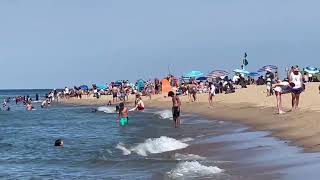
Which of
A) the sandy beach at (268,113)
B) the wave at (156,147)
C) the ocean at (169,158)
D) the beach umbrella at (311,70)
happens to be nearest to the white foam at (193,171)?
the ocean at (169,158)

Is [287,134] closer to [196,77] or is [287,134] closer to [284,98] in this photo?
[284,98]

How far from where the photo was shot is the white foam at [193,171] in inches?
466

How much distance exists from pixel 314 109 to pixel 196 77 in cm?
3759

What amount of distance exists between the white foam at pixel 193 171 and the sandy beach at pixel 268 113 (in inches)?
→ 99.8

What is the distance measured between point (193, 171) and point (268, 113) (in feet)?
49.4

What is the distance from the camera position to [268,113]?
26672mm

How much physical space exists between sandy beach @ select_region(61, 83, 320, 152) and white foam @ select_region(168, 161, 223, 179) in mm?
2536

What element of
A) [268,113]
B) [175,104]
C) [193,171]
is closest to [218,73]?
[268,113]

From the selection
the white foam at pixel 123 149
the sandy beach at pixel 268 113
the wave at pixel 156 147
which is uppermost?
the sandy beach at pixel 268 113

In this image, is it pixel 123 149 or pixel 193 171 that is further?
pixel 123 149

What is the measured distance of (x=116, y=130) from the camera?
28.1m

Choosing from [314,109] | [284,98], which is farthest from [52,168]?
[284,98]

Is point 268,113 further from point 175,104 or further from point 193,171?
point 193,171

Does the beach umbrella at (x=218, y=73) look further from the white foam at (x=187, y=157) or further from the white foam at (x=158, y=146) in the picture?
the white foam at (x=187, y=157)
